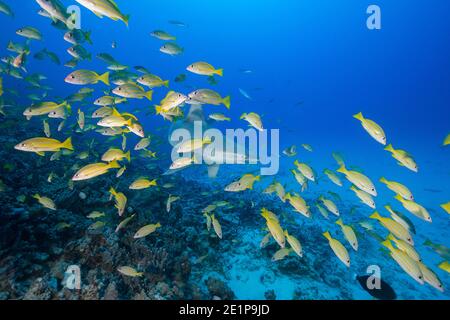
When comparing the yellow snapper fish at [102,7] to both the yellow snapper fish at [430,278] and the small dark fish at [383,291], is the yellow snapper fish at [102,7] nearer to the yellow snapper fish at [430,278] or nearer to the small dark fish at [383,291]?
the yellow snapper fish at [430,278]

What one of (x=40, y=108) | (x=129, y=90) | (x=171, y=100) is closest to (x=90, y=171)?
(x=171, y=100)

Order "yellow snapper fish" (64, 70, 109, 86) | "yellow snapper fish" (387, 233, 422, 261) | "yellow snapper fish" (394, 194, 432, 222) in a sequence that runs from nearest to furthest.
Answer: "yellow snapper fish" (387, 233, 422, 261), "yellow snapper fish" (394, 194, 432, 222), "yellow snapper fish" (64, 70, 109, 86)

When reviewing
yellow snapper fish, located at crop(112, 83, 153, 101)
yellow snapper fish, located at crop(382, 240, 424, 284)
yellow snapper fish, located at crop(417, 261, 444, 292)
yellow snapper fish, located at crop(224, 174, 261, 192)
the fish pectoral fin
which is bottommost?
yellow snapper fish, located at crop(417, 261, 444, 292)

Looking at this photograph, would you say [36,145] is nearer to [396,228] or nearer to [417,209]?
[396,228]

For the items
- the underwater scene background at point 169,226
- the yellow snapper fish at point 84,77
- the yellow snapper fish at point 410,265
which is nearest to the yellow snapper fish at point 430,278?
the yellow snapper fish at point 410,265

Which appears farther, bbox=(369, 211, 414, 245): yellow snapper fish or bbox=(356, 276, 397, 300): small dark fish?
bbox=(356, 276, 397, 300): small dark fish

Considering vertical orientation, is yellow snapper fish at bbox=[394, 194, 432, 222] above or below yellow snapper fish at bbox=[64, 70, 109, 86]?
below

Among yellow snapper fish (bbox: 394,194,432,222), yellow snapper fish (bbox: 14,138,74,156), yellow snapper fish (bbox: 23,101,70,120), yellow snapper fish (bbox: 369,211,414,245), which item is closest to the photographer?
yellow snapper fish (bbox: 14,138,74,156)

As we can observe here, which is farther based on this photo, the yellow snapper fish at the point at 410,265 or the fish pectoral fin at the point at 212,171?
the fish pectoral fin at the point at 212,171

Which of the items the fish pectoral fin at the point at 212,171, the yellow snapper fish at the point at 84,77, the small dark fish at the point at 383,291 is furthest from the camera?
the fish pectoral fin at the point at 212,171

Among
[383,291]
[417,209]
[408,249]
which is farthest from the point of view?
[383,291]

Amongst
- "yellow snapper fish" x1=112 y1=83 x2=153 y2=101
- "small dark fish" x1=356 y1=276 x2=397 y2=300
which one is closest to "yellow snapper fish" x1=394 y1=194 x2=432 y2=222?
"small dark fish" x1=356 y1=276 x2=397 y2=300

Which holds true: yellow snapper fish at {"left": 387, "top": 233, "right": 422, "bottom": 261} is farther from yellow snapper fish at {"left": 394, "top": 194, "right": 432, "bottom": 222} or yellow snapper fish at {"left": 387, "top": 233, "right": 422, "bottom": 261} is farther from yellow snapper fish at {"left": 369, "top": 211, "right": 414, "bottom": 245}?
yellow snapper fish at {"left": 394, "top": 194, "right": 432, "bottom": 222}
